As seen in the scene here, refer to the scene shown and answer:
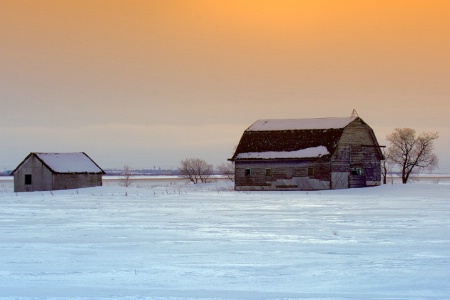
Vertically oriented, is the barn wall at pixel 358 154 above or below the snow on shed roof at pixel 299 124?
below

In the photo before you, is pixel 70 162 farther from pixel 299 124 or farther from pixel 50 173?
pixel 299 124

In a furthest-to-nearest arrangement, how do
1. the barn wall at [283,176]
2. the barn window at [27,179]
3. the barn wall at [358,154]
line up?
1. the barn window at [27,179]
2. the barn wall at [358,154]
3. the barn wall at [283,176]

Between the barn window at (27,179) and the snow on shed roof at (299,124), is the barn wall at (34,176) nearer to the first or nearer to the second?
the barn window at (27,179)

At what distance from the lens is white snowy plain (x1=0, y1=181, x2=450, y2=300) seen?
32.5 ft

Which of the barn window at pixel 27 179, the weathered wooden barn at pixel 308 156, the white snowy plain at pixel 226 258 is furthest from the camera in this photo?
the barn window at pixel 27 179

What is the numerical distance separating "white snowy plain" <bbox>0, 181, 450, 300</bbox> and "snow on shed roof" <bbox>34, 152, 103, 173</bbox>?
114ft

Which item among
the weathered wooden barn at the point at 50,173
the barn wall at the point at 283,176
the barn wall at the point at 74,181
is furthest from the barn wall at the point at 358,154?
the weathered wooden barn at the point at 50,173

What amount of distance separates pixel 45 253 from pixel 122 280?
386 centimetres

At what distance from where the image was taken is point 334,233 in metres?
17.6

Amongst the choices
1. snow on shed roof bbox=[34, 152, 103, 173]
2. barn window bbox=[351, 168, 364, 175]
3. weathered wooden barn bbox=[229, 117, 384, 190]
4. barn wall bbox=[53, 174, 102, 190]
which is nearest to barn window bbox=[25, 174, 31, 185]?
snow on shed roof bbox=[34, 152, 103, 173]

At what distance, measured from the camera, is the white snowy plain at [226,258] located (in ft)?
32.5

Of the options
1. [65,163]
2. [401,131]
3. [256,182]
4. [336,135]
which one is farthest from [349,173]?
[65,163]

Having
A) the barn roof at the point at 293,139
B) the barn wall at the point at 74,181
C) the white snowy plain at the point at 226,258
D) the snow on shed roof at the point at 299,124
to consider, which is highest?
the snow on shed roof at the point at 299,124

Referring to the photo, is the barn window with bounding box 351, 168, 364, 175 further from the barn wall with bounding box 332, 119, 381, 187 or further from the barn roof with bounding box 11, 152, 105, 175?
the barn roof with bounding box 11, 152, 105, 175
